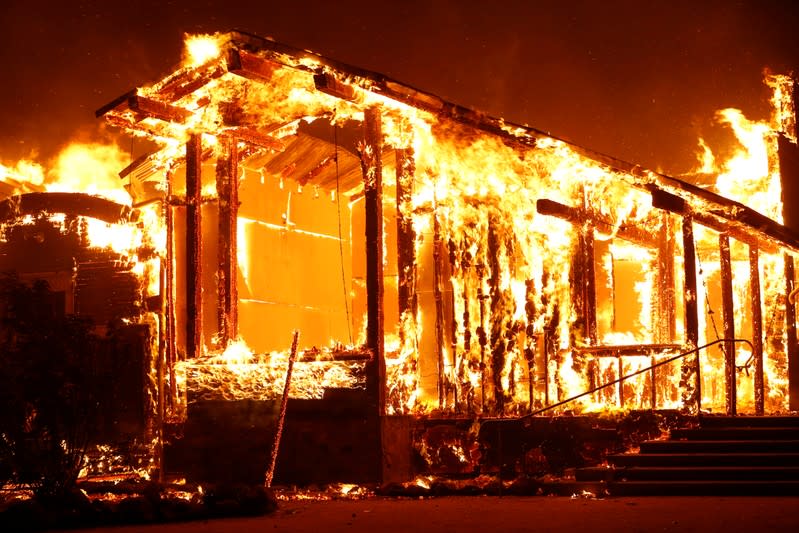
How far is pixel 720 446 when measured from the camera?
1223 centimetres

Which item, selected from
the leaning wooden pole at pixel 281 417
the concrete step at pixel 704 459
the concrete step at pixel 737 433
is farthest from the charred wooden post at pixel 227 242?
the concrete step at pixel 737 433

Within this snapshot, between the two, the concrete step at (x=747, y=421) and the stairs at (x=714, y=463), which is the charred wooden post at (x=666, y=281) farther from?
the stairs at (x=714, y=463)

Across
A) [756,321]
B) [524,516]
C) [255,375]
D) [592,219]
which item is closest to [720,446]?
[524,516]

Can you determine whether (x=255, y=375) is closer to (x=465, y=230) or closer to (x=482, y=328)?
(x=482, y=328)

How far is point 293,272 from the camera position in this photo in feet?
57.1

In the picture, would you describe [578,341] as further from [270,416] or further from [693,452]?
[270,416]

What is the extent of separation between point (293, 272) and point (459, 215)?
470 centimetres

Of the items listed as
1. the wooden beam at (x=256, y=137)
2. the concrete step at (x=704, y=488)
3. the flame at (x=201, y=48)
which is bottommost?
the concrete step at (x=704, y=488)

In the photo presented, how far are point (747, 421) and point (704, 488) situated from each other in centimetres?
190

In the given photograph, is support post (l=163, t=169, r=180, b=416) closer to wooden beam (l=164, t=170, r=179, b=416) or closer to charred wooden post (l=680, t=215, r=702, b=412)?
wooden beam (l=164, t=170, r=179, b=416)

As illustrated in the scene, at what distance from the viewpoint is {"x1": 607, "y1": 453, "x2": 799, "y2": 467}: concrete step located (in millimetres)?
11672

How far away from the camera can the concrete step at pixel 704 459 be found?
11.7m

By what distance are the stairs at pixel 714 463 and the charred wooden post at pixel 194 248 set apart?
20.1 feet

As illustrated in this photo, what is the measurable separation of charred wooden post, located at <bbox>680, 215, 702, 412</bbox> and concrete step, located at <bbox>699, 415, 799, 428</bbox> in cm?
24
